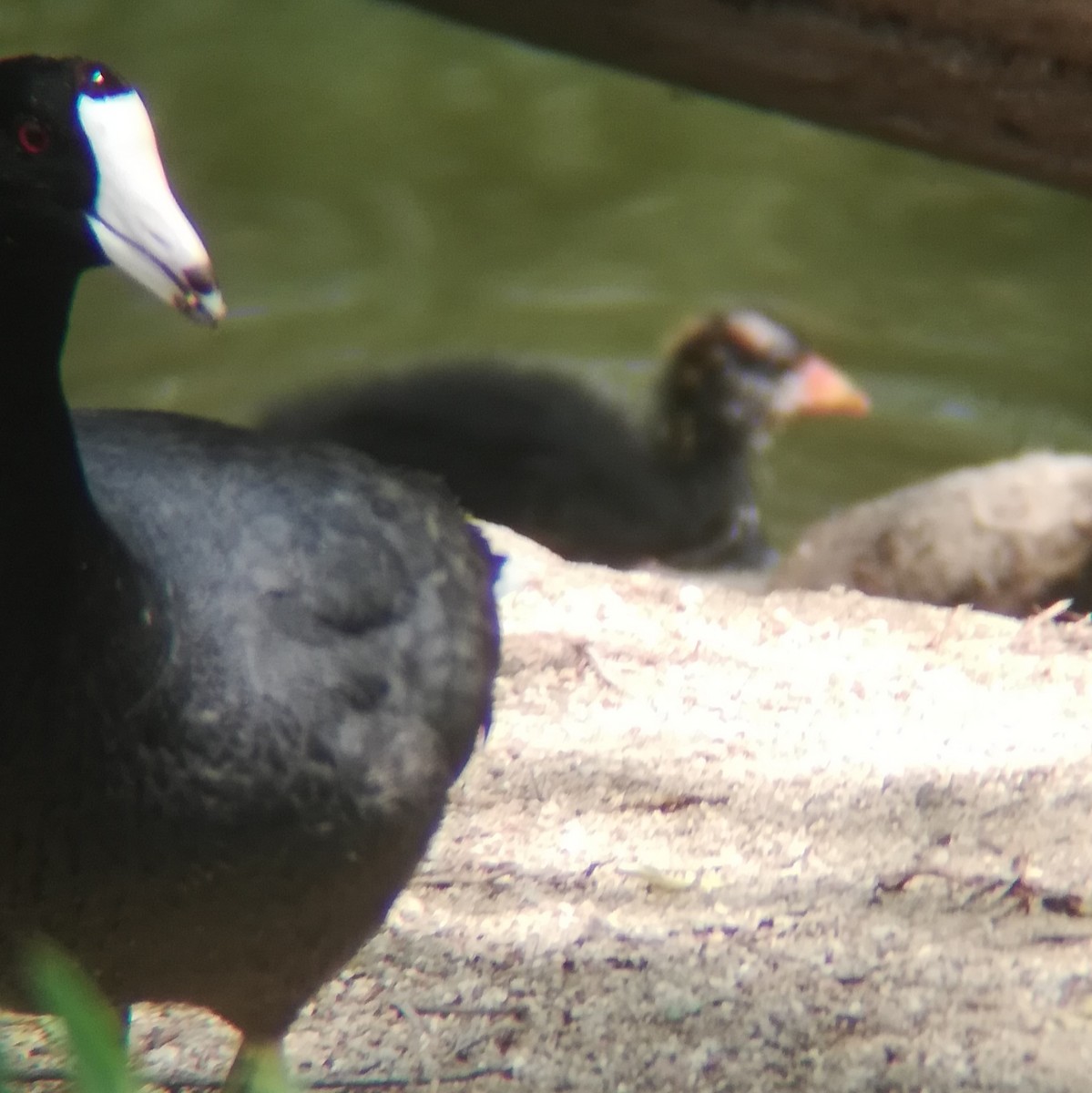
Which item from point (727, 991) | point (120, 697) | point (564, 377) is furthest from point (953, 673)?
point (564, 377)

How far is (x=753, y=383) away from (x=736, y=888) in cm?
272

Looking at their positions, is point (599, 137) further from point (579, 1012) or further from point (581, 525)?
point (579, 1012)

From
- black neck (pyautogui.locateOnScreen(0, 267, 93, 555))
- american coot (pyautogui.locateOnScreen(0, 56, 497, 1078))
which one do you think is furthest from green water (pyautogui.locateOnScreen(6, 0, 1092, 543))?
black neck (pyautogui.locateOnScreen(0, 267, 93, 555))

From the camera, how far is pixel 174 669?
182 cm

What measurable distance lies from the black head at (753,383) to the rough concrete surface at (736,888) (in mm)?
2134

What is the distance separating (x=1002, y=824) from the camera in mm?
2402

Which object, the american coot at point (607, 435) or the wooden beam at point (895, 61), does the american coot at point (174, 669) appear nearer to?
the american coot at point (607, 435)

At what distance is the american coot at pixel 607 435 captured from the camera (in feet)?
13.2

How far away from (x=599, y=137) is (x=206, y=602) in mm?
4813

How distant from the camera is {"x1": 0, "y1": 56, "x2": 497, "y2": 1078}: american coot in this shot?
1.57 metres

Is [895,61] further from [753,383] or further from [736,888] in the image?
[736,888]

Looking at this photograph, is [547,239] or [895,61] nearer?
[895,61]

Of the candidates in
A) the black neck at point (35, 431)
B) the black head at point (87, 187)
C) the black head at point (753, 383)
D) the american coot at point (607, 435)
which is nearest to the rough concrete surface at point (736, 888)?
the black neck at point (35, 431)

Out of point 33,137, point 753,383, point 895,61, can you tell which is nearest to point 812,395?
point 753,383
